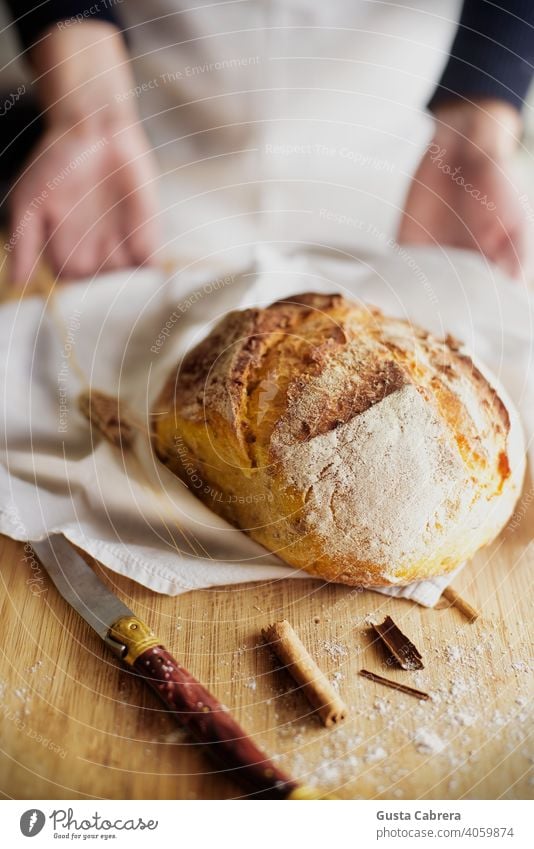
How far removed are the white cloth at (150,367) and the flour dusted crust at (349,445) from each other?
0.06 metres

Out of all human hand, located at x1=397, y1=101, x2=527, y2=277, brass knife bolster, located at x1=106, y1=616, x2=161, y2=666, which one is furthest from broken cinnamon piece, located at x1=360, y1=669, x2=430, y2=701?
human hand, located at x1=397, y1=101, x2=527, y2=277

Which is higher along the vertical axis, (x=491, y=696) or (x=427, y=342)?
(x=427, y=342)

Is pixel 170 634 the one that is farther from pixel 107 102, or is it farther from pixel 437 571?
pixel 107 102

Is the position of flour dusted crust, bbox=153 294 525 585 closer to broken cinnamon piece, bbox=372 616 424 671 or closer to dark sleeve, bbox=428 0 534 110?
broken cinnamon piece, bbox=372 616 424 671

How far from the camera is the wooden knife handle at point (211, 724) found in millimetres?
750

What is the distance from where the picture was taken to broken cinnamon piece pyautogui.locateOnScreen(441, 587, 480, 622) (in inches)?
36.4

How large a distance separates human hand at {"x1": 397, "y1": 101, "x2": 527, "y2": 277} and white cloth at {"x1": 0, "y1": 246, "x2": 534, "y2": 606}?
0.44 feet

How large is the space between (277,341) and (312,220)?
582 millimetres

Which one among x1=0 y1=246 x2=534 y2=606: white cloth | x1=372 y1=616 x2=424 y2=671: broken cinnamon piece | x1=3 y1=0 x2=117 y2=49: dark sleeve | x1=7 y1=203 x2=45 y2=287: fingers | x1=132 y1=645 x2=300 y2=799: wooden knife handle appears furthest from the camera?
x1=7 y1=203 x2=45 y2=287: fingers

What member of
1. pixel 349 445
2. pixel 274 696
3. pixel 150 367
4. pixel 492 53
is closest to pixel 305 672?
pixel 274 696

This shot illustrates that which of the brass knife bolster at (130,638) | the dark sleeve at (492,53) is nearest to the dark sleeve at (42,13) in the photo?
the dark sleeve at (492,53)
